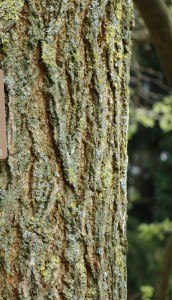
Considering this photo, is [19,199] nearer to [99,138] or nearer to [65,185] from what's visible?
[65,185]

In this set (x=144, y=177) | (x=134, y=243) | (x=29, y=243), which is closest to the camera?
(x=29, y=243)

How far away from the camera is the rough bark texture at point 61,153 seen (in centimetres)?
137

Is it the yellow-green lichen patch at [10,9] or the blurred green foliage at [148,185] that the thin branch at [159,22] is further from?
the blurred green foliage at [148,185]

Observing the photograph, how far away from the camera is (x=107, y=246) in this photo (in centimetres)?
145

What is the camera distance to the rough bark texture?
4.51 feet

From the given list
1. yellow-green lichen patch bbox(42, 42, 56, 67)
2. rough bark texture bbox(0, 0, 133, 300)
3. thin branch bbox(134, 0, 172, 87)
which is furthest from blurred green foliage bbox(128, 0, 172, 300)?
yellow-green lichen patch bbox(42, 42, 56, 67)

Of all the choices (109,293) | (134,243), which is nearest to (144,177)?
(134,243)

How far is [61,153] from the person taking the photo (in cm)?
140

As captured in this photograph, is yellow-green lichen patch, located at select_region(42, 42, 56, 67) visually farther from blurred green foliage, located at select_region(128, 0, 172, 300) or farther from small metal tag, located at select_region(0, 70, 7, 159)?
blurred green foliage, located at select_region(128, 0, 172, 300)

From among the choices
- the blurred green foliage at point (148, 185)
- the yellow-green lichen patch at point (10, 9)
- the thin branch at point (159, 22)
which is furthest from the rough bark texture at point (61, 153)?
the blurred green foliage at point (148, 185)

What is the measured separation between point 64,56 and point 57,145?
0.18 meters

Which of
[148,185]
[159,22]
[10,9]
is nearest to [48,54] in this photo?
[10,9]

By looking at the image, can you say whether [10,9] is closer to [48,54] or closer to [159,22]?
[48,54]

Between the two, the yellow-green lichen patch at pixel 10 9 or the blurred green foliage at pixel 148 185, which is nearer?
the yellow-green lichen patch at pixel 10 9
